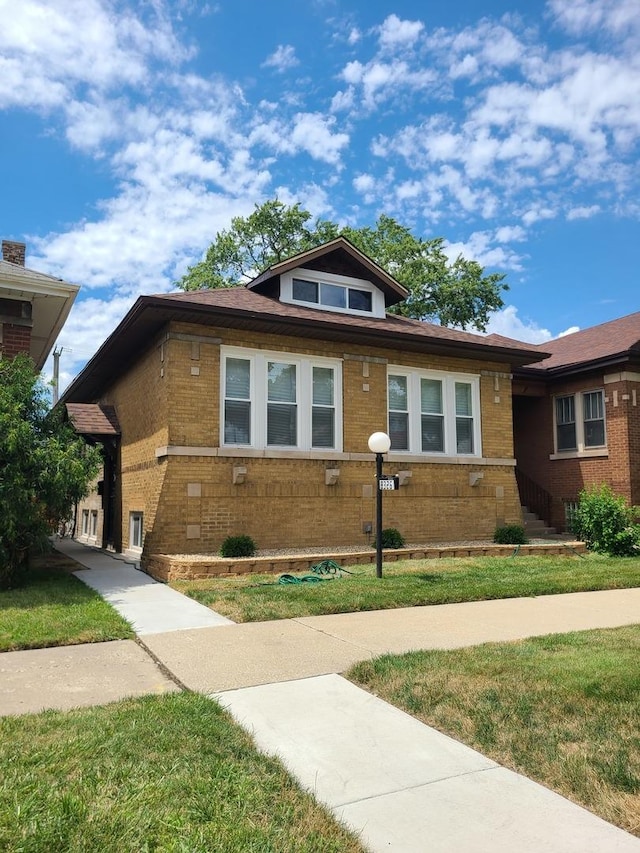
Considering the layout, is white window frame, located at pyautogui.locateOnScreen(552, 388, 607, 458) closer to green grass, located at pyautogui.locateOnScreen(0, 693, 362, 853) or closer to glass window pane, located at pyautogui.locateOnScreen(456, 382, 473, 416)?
glass window pane, located at pyautogui.locateOnScreen(456, 382, 473, 416)

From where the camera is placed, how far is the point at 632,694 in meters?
4.56

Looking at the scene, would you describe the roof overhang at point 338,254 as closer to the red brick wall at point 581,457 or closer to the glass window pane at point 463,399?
the glass window pane at point 463,399

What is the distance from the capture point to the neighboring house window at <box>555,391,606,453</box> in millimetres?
16406

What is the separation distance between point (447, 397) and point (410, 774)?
436 inches

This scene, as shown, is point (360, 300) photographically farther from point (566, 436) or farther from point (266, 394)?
point (566, 436)

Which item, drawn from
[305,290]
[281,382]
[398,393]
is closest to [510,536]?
[398,393]

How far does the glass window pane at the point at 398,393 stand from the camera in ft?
44.6

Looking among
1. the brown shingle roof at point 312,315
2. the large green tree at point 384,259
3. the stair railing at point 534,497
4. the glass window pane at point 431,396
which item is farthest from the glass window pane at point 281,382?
the large green tree at point 384,259

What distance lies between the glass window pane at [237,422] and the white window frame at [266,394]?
75 mm

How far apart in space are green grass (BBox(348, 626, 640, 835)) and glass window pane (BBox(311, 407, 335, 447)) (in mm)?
6923

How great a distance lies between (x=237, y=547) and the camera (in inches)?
433

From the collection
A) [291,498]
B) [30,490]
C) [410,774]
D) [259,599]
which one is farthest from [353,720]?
[291,498]

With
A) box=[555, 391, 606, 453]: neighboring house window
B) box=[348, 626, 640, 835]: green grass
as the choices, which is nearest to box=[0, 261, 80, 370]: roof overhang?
box=[348, 626, 640, 835]: green grass

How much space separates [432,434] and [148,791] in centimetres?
1139
